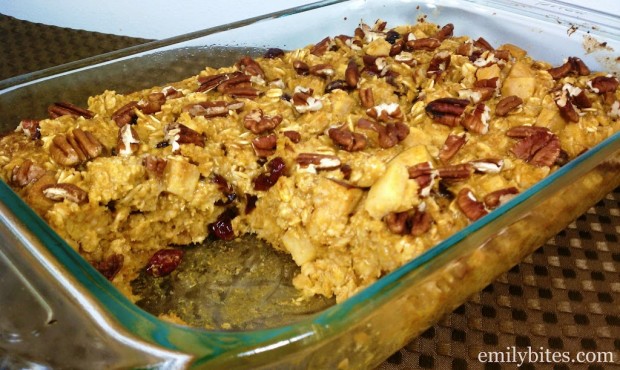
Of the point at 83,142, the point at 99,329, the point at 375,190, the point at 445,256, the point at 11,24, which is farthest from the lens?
the point at 11,24

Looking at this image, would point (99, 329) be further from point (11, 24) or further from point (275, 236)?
point (11, 24)

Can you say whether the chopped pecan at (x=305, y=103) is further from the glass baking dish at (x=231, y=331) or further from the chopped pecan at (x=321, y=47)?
the glass baking dish at (x=231, y=331)

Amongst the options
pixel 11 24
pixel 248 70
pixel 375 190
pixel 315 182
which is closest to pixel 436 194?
pixel 375 190

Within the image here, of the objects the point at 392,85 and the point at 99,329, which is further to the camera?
the point at 392,85

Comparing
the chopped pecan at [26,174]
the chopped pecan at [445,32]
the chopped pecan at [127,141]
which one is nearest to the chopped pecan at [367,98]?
the chopped pecan at [445,32]

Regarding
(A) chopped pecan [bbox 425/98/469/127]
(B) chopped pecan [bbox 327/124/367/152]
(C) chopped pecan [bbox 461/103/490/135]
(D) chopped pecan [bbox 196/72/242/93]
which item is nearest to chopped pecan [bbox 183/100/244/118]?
(D) chopped pecan [bbox 196/72/242/93]

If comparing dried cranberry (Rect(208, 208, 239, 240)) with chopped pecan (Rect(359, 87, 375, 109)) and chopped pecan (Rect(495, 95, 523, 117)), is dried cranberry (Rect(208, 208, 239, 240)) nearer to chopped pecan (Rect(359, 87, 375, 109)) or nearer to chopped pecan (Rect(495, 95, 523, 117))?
chopped pecan (Rect(359, 87, 375, 109))

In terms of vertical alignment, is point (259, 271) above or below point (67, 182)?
below
